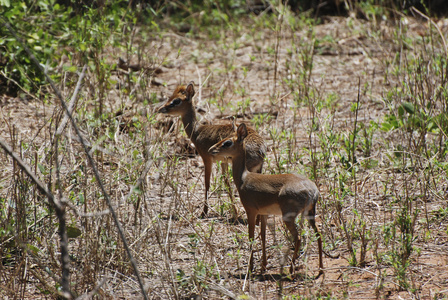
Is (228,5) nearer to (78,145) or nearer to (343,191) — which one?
(78,145)

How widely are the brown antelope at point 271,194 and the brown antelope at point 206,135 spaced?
9.4 inches

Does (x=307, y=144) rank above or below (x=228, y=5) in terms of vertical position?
below

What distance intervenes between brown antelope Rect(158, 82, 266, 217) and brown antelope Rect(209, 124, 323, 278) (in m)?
0.24

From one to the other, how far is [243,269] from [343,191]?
3.94 feet

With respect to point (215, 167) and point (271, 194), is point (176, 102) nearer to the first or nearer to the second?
point (215, 167)

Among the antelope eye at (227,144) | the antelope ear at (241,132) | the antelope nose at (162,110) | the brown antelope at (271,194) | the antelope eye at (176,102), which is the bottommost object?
the brown antelope at (271,194)

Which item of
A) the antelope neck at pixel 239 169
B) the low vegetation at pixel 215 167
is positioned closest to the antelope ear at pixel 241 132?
the antelope neck at pixel 239 169

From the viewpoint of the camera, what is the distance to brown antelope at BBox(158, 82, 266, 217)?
541 cm

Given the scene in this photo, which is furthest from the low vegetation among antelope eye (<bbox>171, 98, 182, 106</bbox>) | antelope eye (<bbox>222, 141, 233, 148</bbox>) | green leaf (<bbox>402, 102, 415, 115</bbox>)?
antelope eye (<bbox>222, 141, 233, 148</bbox>)

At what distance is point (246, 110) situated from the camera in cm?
772

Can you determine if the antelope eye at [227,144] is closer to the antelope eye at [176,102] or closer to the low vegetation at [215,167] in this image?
the low vegetation at [215,167]

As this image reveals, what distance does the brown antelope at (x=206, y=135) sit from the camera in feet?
17.7

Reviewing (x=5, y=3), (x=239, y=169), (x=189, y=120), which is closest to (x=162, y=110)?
(x=189, y=120)

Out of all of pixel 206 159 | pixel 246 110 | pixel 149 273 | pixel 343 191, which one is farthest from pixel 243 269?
pixel 246 110
